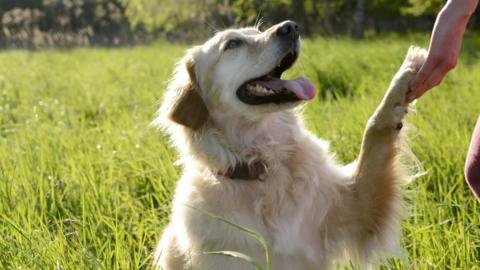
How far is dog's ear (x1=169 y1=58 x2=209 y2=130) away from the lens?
9.37ft

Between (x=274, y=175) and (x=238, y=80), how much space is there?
0.53 metres

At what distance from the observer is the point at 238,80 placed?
2973 mm

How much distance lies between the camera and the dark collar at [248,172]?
108 inches

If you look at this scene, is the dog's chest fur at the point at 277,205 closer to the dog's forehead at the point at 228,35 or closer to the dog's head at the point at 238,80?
the dog's head at the point at 238,80

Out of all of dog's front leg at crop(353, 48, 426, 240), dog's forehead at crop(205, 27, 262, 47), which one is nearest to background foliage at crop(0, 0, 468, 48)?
dog's forehead at crop(205, 27, 262, 47)

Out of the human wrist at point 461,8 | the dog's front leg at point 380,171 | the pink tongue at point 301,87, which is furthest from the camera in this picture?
the pink tongue at point 301,87

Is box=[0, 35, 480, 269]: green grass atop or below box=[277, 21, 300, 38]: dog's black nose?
below

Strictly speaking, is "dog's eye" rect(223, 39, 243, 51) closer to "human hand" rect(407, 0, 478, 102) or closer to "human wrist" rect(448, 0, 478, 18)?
"human hand" rect(407, 0, 478, 102)

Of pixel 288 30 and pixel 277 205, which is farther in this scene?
pixel 288 30

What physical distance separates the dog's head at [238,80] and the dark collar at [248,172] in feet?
0.79

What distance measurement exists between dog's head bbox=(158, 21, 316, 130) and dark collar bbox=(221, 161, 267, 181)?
0.24 metres

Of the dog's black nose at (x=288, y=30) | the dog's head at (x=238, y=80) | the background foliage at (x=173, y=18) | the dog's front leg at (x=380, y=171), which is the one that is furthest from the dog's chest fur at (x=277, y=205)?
the background foliage at (x=173, y=18)

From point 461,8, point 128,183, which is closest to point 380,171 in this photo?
point 461,8

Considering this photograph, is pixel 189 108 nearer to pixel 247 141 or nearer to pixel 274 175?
pixel 247 141
